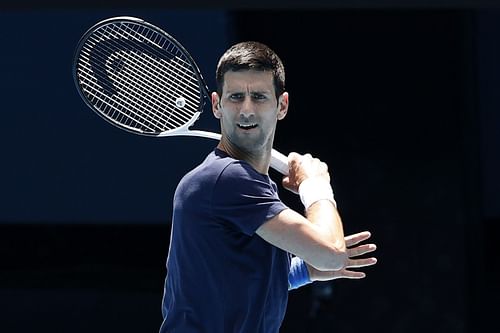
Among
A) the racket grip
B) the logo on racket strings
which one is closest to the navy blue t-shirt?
the racket grip

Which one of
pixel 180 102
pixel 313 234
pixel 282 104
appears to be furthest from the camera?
pixel 180 102

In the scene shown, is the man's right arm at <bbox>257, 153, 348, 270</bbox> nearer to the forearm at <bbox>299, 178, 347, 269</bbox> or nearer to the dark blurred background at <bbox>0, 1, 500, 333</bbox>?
the forearm at <bbox>299, 178, 347, 269</bbox>

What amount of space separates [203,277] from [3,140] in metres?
2.69

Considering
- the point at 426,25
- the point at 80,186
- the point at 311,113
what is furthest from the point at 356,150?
the point at 80,186

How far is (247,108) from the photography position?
2.83m

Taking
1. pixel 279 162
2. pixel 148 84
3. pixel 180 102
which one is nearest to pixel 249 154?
pixel 279 162

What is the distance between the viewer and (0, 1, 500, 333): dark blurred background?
17.3ft

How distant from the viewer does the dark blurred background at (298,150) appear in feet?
17.3

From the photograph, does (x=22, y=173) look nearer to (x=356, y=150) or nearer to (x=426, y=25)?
(x=356, y=150)

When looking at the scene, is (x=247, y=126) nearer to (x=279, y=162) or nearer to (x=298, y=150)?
(x=279, y=162)

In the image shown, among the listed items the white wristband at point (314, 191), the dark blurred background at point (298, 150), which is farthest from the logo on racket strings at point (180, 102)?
the dark blurred background at point (298, 150)

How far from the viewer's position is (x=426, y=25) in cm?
534

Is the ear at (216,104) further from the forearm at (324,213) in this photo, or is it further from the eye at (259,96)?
the forearm at (324,213)

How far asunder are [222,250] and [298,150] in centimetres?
261
